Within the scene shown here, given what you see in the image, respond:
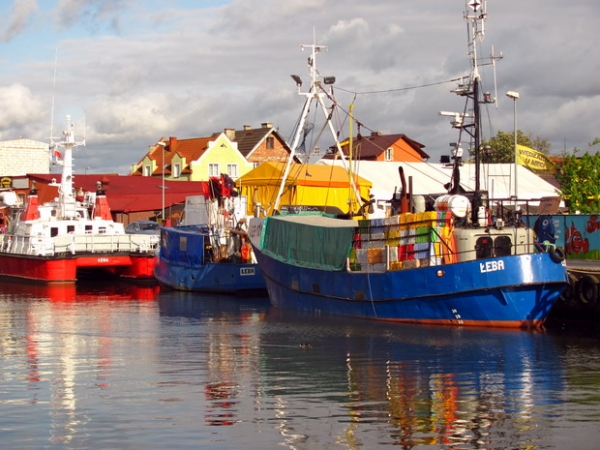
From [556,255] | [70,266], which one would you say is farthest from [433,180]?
[556,255]

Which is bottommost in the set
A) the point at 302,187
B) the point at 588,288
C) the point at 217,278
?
the point at 588,288

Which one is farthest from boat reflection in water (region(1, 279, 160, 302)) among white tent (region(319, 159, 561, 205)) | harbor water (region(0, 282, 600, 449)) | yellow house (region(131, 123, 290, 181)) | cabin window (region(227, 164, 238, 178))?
cabin window (region(227, 164, 238, 178))

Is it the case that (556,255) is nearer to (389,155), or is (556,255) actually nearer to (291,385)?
(291,385)

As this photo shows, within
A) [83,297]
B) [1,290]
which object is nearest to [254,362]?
[83,297]

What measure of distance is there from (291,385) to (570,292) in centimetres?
1181

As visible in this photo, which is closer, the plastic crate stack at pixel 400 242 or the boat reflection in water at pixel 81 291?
the plastic crate stack at pixel 400 242

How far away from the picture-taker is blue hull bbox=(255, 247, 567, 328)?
26031 millimetres

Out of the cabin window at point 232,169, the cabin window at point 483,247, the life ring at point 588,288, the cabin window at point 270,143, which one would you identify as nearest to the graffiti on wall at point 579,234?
the life ring at point 588,288

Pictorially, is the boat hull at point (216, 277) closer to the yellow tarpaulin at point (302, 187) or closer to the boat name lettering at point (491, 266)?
the yellow tarpaulin at point (302, 187)

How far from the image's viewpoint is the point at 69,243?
4609 centimetres

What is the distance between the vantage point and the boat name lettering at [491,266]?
1023 inches

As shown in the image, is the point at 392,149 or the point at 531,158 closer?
the point at 531,158

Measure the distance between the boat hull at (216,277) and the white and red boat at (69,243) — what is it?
13.4 feet

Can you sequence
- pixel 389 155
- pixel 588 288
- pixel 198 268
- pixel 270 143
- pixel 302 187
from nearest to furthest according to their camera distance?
pixel 588 288
pixel 198 268
pixel 302 187
pixel 389 155
pixel 270 143
